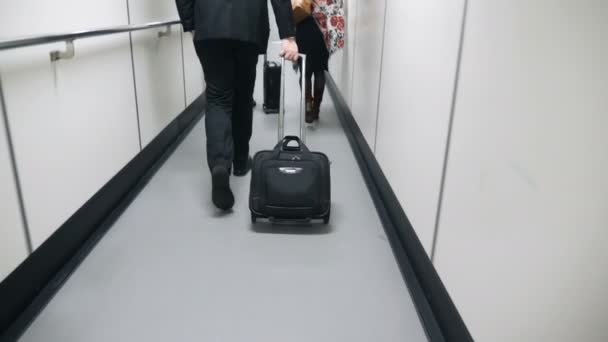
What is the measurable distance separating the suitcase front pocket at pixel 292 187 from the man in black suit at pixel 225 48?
7.9 inches

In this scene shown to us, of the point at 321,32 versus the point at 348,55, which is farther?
the point at 348,55

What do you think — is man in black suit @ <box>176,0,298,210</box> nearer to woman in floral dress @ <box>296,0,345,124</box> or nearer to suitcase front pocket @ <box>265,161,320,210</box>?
suitcase front pocket @ <box>265,161,320,210</box>

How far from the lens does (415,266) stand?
1376mm

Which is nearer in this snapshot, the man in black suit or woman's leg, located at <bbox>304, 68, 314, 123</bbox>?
the man in black suit

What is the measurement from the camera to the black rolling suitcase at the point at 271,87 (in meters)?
3.21

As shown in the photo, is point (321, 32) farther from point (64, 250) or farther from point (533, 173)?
point (533, 173)

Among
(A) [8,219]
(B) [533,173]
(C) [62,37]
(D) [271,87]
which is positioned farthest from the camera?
(D) [271,87]

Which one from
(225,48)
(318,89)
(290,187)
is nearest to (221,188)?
(290,187)

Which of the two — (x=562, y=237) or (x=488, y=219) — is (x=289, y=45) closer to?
(x=488, y=219)

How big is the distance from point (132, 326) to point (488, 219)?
91 centimetres

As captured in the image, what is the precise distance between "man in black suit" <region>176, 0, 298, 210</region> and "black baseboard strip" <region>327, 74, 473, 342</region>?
624 millimetres

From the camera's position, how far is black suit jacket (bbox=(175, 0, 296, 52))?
5.31 ft

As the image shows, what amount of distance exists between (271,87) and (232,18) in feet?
5.39

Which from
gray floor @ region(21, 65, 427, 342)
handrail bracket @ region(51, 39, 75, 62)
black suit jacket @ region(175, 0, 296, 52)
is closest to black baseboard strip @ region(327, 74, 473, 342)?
gray floor @ region(21, 65, 427, 342)
